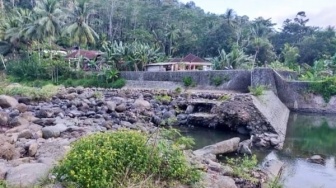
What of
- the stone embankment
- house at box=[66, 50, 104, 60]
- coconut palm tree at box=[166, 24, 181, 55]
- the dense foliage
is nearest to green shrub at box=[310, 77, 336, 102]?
the dense foliage

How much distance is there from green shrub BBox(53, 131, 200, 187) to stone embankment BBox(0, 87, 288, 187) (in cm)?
98

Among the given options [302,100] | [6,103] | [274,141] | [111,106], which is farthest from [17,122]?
[302,100]

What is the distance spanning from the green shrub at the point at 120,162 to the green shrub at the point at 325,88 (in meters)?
22.6

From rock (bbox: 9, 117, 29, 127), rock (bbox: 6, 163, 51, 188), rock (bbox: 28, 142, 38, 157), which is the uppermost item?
rock (bbox: 6, 163, 51, 188)

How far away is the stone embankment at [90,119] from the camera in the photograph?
336 inches

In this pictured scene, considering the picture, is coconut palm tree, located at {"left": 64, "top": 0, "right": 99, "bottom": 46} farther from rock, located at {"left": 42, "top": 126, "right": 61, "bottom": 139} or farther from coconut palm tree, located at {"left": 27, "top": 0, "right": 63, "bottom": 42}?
rock, located at {"left": 42, "top": 126, "right": 61, "bottom": 139}

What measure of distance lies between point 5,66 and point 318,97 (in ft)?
111

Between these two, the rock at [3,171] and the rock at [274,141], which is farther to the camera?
the rock at [274,141]

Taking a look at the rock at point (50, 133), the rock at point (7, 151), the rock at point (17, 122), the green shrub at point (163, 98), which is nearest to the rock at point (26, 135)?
the rock at point (50, 133)

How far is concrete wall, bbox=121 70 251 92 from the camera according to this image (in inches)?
1011

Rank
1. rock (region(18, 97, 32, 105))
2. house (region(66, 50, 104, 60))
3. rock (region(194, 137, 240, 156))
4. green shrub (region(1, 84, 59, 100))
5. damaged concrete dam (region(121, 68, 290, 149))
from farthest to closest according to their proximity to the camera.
Result: house (region(66, 50, 104, 60)) → green shrub (region(1, 84, 59, 100)) → rock (region(18, 97, 32, 105)) → damaged concrete dam (region(121, 68, 290, 149)) → rock (region(194, 137, 240, 156))

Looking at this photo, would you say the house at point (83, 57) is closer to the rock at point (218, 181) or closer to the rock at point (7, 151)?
the rock at point (7, 151)

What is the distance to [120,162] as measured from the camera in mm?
6148

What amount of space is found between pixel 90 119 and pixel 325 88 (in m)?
18.4
